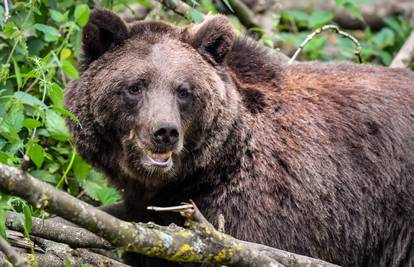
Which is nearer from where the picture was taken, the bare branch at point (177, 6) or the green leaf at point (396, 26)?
the bare branch at point (177, 6)

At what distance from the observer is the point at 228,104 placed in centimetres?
785

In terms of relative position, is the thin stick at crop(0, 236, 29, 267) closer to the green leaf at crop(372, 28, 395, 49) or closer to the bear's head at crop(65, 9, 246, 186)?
the bear's head at crop(65, 9, 246, 186)

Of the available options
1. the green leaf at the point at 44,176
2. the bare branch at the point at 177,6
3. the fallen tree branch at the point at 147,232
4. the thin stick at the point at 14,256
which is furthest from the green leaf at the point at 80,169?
the thin stick at the point at 14,256

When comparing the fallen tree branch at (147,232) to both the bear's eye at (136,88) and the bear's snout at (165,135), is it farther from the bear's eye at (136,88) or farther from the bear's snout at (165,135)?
the bear's eye at (136,88)

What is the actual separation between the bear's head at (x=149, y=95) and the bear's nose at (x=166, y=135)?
0.05 meters

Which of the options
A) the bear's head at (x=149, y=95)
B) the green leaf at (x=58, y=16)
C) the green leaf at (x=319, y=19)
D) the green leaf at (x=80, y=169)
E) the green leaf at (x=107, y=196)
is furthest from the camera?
the green leaf at (x=319, y=19)

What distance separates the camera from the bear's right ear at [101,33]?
776 centimetres

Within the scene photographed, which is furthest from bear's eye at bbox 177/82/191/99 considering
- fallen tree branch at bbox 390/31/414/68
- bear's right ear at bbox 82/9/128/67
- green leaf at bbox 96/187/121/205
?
fallen tree branch at bbox 390/31/414/68

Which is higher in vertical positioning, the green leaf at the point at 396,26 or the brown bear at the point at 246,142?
the brown bear at the point at 246,142

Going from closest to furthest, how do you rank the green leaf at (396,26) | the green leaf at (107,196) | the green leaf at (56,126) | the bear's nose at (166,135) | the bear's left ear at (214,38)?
the bear's nose at (166,135) → the bear's left ear at (214,38) → the green leaf at (56,126) → the green leaf at (107,196) → the green leaf at (396,26)

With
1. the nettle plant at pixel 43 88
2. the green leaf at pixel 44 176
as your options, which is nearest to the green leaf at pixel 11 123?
the nettle plant at pixel 43 88

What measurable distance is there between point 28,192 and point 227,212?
3.06 m

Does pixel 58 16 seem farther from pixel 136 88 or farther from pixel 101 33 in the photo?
pixel 136 88

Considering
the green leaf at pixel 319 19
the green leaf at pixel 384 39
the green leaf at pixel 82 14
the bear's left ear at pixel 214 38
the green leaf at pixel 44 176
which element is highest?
the green leaf at pixel 82 14
